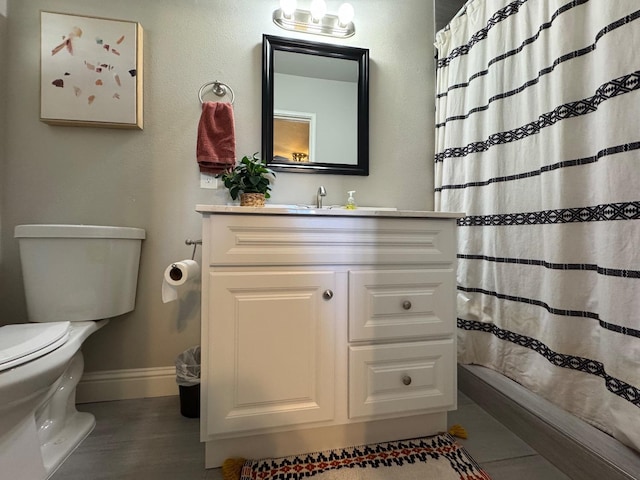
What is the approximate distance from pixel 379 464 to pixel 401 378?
27 cm

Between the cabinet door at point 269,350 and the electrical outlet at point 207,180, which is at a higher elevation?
the electrical outlet at point 207,180

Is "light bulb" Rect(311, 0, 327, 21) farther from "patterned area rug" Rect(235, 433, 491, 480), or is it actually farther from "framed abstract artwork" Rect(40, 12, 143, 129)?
"patterned area rug" Rect(235, 433, 491, 480)

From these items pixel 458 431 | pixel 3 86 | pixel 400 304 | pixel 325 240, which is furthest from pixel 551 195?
pixel 3 86

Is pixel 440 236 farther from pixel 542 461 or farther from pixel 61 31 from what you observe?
pixel 61 31

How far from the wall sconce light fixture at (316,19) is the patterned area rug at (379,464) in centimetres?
189

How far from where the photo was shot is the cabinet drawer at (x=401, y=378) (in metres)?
0.97

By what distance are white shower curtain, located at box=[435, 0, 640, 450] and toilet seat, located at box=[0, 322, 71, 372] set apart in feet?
5.18

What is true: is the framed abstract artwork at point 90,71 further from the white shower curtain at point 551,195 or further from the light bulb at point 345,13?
the white shower curtain at point 551,195

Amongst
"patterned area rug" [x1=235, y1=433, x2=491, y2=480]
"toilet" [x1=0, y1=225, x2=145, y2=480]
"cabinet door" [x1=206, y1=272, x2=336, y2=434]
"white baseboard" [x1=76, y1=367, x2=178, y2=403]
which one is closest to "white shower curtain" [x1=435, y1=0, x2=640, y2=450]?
"patterned area rug" [x1=235, y1=433, x2=491, y2=480]

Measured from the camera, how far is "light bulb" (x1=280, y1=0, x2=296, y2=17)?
1.42 metres

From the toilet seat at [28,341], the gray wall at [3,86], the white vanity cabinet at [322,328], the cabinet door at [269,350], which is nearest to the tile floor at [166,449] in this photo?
the white vanity cabinet at [322,328]

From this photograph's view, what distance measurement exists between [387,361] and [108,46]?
1798mm

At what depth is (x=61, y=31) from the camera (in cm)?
129

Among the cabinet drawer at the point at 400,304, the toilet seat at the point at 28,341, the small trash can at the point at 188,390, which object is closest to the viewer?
the toilet seat at the point at 28,341
